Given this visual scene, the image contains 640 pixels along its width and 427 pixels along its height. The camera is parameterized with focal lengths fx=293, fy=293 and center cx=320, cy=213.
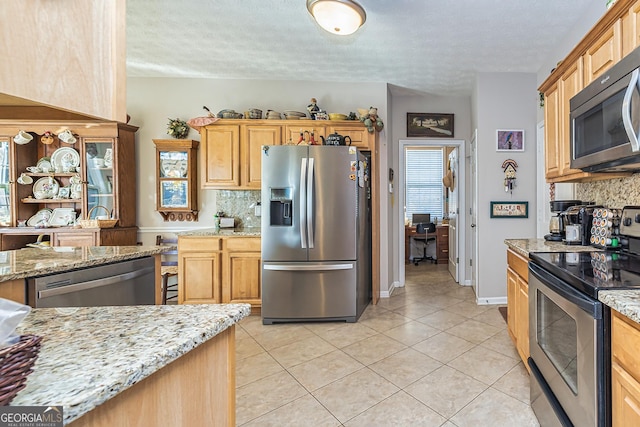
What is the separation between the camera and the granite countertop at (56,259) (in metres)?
1.32

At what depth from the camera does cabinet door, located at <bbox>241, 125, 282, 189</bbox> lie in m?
3.42

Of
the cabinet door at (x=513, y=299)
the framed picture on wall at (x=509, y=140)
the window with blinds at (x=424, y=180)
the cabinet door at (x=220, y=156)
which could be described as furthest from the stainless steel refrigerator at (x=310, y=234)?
the window with blinds at (x=424, y=180)

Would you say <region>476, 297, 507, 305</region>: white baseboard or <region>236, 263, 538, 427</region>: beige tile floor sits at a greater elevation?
<region>476, 297, 507, 305</region>: white baseboard

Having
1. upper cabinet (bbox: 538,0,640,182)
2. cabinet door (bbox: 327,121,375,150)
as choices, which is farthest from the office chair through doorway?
upper cabinet (bbox: 538,0,640,182)

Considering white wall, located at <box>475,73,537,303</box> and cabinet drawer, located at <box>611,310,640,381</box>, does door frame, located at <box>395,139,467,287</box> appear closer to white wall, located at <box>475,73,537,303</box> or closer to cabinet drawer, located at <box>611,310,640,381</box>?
white wall, located at <box>475,73,537,303</box>

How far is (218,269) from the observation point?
3182 mm

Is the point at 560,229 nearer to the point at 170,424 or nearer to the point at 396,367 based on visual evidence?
the point at 396,367

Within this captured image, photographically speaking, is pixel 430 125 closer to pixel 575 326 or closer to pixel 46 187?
pixel 575 326

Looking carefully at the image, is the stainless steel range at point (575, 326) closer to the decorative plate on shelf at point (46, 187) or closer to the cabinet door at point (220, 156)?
the cabinet door at point (220, 156)

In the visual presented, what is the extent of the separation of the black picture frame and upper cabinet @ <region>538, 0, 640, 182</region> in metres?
1.74

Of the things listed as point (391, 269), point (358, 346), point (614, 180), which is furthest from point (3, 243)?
point (614, 180)

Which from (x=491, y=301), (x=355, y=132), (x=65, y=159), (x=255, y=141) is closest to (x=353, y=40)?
(x=355, y=132)

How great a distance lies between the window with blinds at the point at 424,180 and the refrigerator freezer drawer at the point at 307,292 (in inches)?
152

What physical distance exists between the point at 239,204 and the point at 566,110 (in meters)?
3.33
